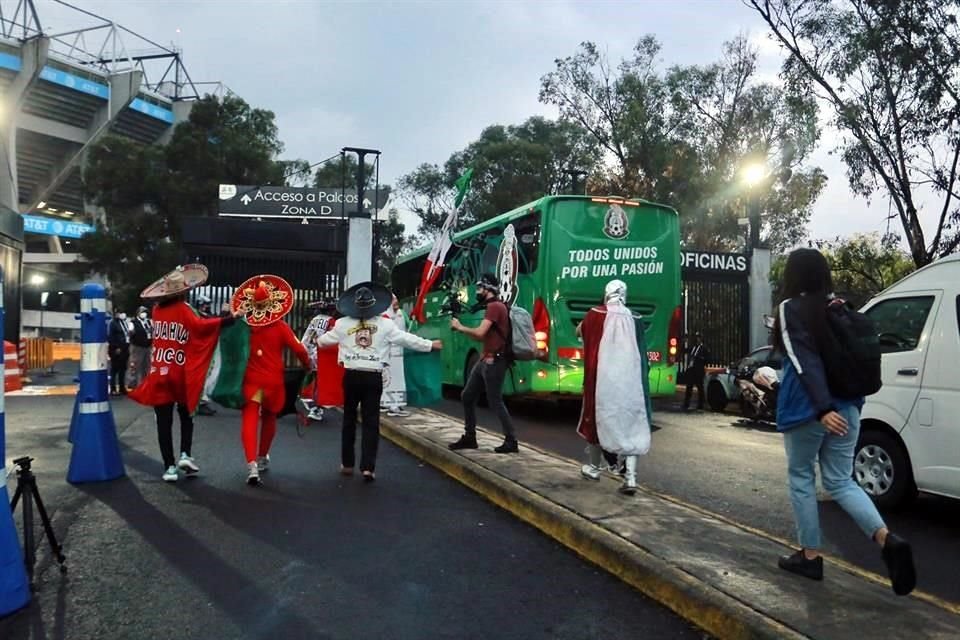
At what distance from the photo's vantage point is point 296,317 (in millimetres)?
17359

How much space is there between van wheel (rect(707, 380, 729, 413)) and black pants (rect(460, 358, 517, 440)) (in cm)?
817

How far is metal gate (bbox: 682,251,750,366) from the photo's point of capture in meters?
19.5

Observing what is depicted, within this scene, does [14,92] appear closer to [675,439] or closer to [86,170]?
[86,170]

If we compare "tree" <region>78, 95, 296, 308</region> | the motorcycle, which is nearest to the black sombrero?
the motorcycle

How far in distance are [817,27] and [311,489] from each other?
13992 mm

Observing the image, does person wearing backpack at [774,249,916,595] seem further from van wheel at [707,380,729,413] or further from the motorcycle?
van wheel at [707,380,729,413]

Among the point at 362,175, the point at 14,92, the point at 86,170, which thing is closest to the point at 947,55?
the point at 362,175

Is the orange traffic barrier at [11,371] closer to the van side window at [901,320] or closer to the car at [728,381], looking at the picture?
the car at [728,381]

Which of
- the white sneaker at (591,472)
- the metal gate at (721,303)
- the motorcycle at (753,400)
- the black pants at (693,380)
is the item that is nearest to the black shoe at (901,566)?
the white sneaker at (591,472)

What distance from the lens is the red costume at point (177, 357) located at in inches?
259

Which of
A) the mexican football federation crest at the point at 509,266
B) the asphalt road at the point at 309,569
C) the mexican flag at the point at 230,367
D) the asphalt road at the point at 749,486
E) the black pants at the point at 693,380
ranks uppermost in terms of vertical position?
the mexican football federation crest at the point at 509,266

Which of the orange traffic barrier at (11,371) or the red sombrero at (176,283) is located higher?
the red sombrero at (176,283)

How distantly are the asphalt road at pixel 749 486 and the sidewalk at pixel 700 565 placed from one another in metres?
0.64

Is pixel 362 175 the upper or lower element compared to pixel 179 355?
upper
